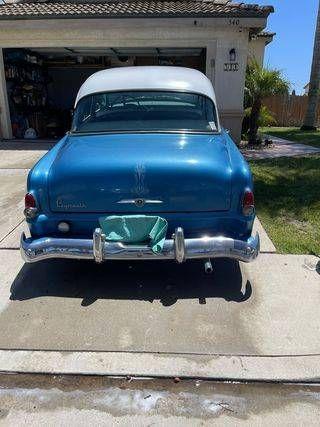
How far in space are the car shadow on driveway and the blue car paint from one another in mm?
579

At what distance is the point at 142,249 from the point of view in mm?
3451

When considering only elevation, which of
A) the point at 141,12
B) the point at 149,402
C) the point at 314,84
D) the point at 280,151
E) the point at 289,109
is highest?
the point at 141,12

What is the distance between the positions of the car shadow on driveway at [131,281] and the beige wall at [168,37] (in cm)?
848

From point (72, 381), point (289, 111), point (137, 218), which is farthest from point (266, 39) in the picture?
point (72, 381)

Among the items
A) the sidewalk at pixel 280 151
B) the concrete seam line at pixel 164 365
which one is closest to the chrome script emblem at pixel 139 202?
the concrete seam line at pixel 164 365

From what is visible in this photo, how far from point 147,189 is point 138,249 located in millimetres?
526

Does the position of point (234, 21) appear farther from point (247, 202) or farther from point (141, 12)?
point (247, 202)

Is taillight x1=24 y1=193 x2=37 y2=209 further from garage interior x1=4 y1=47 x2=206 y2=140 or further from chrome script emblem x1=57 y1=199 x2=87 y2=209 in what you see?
garage interior x1=4 y1=47 x2=206 y2=140

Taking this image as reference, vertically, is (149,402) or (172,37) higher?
(172,37)

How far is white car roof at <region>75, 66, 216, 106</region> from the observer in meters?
4.93

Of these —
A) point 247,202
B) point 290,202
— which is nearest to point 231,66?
point 290,202

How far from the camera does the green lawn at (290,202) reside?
496cm

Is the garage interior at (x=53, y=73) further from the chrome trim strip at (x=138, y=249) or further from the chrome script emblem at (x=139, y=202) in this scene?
the chrome trim strip at (x=138, y=249)

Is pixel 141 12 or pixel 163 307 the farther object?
pixel 141 12
